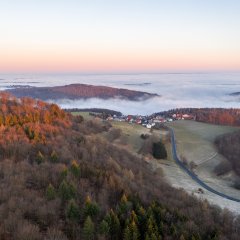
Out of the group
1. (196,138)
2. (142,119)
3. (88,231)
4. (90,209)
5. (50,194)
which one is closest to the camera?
(88,231)

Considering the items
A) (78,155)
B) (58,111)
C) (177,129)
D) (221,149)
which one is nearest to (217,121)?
(177,129)

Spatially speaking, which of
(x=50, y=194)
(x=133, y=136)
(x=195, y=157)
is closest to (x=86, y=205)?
(x=50, y=194)

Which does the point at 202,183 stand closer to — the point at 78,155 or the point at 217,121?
the point at 78,155

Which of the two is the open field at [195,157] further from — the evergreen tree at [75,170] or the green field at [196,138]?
the evergreen tree at [75,170]

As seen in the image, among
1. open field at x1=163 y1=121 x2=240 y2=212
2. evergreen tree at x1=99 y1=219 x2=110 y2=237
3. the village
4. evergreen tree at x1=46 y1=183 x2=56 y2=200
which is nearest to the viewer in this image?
evergreen tree at x1=99 y1=219 x2=110 y2=237

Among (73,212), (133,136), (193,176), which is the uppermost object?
(73,212)

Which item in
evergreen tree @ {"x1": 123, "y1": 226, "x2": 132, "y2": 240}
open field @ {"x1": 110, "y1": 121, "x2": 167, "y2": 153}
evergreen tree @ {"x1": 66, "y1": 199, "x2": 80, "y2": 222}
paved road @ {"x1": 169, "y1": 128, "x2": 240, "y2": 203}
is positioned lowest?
paved road @ {"x1": 169, "y1": 128, "x2": 240, "y2": 203}

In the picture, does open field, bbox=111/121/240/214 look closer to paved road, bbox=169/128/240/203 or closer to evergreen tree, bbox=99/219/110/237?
paved road, bbox=169/128/240/203

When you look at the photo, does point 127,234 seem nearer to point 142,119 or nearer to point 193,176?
point 193,176

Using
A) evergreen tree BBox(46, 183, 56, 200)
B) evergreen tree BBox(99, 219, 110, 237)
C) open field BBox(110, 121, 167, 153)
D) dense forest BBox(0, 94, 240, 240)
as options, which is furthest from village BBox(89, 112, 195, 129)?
evergreen tree BBox(99, 219, 110, 237)
